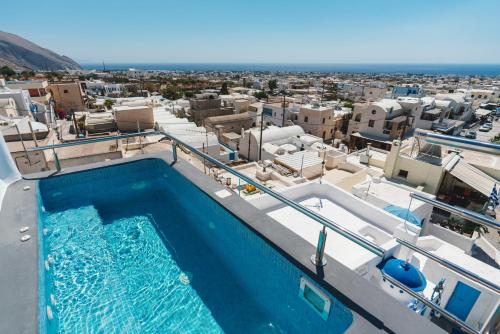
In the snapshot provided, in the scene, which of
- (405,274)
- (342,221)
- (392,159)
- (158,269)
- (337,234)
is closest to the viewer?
(158,269)

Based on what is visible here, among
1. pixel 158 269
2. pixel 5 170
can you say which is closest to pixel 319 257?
pixel 158 269

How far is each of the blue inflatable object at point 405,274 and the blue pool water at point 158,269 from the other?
6.94 feet

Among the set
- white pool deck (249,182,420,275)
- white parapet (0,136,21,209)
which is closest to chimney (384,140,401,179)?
white pool deck (249,182,420,275)

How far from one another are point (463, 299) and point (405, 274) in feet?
12.4

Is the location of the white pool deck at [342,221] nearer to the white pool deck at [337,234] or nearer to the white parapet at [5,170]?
the white pool deck at [337,234]

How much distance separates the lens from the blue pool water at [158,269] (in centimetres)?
315

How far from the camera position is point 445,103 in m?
29.8

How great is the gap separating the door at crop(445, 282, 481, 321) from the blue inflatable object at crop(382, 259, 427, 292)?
134 inches

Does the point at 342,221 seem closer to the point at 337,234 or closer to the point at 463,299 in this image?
the point at 337,234

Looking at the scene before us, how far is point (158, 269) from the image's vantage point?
4066 millimetres

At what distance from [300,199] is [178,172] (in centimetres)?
353

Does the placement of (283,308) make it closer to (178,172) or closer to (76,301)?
(76,301)

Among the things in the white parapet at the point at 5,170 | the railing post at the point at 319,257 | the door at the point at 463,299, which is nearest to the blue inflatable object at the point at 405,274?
the railing post at the point at 319,257

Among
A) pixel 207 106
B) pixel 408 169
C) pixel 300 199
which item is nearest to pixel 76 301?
pixel 300 199
